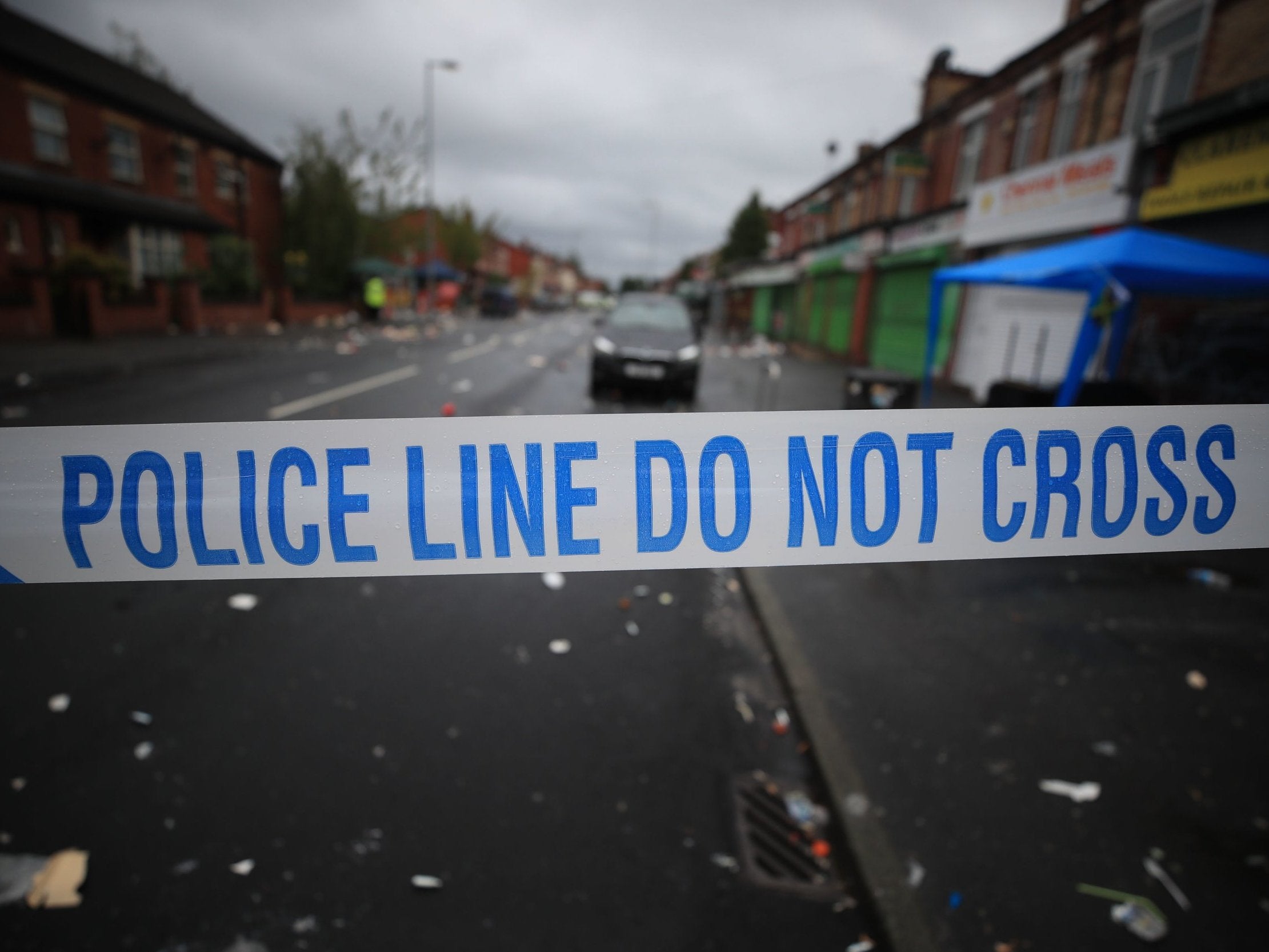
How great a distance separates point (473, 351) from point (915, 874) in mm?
18569

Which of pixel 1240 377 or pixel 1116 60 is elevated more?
pixel 1116 60

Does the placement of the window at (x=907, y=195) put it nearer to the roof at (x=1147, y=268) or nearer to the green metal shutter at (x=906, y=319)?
the green metal shutter at (x=906, y=319)

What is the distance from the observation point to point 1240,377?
28.3 ft

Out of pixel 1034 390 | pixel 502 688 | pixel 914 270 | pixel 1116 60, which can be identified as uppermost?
pixel 1116 60

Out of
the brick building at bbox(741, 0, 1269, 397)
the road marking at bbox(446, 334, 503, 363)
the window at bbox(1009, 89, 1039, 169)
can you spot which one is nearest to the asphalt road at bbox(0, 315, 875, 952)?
the brick building at bbox(741, 0, 1269, 397)

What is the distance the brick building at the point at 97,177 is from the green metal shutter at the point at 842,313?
21509 millimetres

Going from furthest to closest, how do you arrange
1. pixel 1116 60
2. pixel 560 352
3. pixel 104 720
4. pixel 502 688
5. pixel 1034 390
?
pixel 560 352 → pixel 1116 60 → pixel 1034 390 → pixel 502 688 → pixel 104 720

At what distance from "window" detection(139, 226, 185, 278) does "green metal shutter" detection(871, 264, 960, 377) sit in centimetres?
2372

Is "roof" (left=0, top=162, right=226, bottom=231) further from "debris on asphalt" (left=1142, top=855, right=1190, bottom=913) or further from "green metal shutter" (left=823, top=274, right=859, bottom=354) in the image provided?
"debris on asphalt" (left=1142, top=855, right=1190, bottom=913)

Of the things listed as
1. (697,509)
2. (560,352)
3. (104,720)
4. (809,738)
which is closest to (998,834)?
(809,738)

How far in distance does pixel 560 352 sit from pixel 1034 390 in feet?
49.3

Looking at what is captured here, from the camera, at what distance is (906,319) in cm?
1800

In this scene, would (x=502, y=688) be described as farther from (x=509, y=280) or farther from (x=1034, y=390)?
(x=509, y=280)

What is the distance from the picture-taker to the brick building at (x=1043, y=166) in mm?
8875
